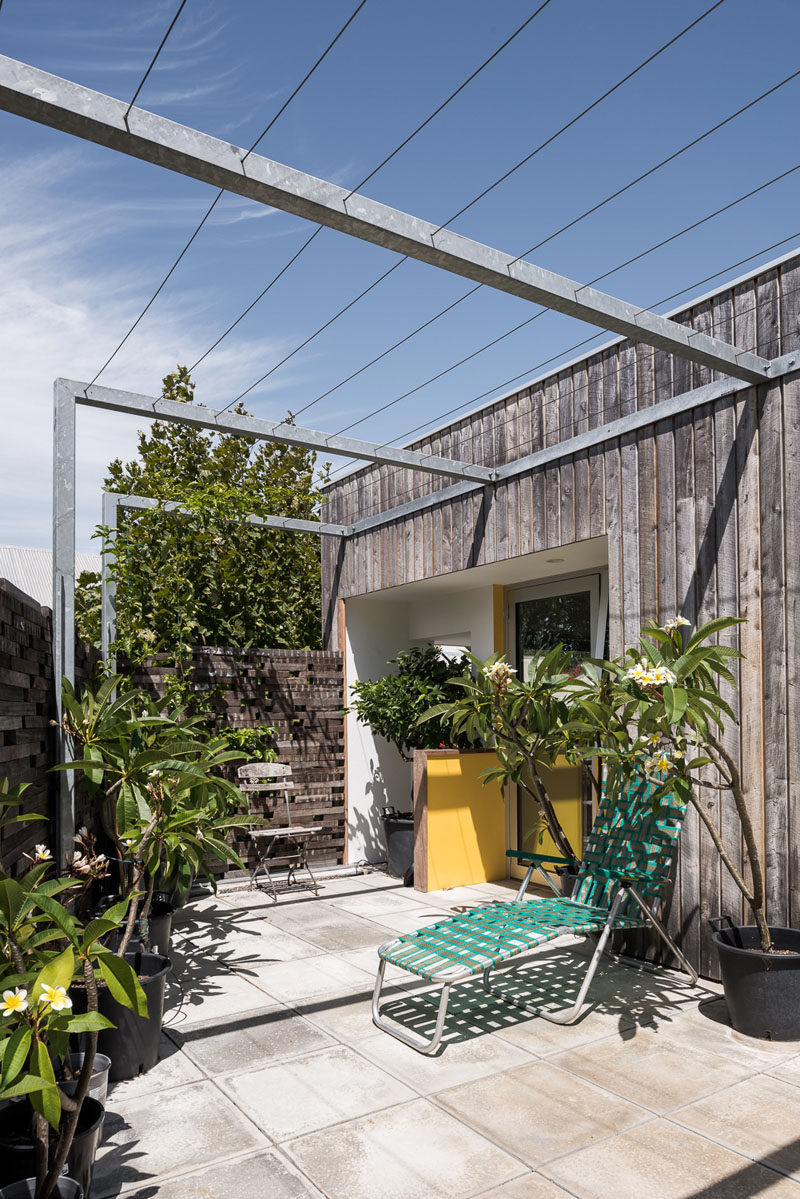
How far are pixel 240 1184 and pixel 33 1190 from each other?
2.29 ft

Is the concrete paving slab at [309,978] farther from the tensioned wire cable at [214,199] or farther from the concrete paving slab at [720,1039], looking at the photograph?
the tensioned wire cable at [214,199]

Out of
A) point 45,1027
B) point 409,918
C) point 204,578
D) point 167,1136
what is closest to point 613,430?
point 409,918

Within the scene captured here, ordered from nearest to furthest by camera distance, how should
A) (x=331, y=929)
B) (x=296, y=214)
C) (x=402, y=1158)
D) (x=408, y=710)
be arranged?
1. (x=402, y=1158)
2. (x=296, y=214)
3. (x=331, y=929)
4. (x=408, y=710)

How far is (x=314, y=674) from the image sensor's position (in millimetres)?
8078

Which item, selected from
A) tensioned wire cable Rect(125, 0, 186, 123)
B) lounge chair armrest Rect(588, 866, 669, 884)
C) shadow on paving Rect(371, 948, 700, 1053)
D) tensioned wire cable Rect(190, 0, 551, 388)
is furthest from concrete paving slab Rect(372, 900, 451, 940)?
tensioned wire cable Rect(125, 0, 186, 123)

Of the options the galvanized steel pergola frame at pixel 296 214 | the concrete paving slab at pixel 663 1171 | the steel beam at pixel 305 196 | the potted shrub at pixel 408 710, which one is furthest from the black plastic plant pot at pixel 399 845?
the steel beam at pixel 305 196

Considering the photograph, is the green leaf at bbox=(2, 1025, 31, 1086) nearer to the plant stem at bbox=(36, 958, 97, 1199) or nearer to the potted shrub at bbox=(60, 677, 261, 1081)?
the plant stem at bbox=(36, 958, 97, 1199)

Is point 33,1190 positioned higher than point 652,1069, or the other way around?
point 33,1190

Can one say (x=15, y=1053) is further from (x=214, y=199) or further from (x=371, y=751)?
(x=371, y=751)

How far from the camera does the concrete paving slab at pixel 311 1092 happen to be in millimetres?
3150

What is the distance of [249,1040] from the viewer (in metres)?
3.95

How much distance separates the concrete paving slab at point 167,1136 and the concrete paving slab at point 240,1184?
72mm

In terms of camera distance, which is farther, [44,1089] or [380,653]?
[380,653]

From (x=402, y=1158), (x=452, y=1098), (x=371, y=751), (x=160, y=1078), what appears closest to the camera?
(x=402, y=1158)
